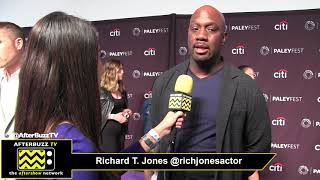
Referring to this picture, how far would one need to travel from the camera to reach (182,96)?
1422mm

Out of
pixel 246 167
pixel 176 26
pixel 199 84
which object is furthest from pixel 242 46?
pixel 246 167

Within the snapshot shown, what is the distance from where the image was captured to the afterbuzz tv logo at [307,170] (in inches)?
131

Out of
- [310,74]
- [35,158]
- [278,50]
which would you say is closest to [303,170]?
[310,74]

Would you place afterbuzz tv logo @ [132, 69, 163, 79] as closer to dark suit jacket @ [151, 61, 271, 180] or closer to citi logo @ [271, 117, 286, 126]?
citi logo @ [271, 117, 286, 126]

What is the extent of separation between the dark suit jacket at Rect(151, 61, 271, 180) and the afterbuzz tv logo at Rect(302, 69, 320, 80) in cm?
195

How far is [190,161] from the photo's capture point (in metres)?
1.35

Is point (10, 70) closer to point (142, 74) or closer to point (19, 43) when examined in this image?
point (19, 43)

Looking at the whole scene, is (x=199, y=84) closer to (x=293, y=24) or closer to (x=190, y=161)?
(x=190, y=161)

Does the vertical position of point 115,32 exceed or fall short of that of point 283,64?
it exceeds it

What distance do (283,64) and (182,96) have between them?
2.31 m

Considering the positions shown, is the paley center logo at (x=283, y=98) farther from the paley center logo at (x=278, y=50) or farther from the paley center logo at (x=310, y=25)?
the paley center logo at (x=310, y=25)

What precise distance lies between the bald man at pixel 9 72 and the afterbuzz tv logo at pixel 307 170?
2.45m

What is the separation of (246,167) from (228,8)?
2.59m

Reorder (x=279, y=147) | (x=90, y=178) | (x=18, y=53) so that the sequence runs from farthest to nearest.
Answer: (x=279, y=147), (x=18, y=53), (x=90, y=178)
